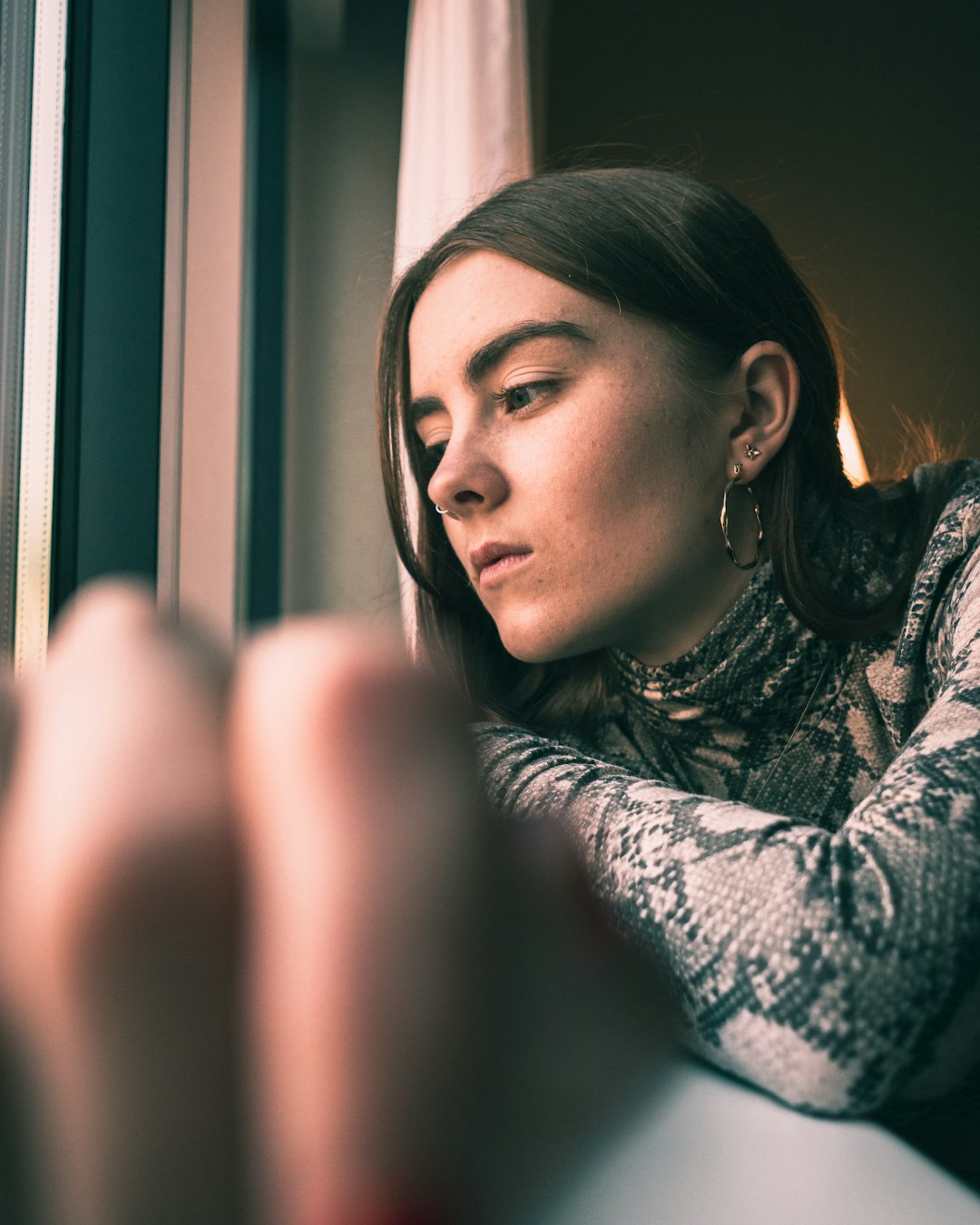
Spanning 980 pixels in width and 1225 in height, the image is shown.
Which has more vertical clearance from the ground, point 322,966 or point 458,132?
point 458,132

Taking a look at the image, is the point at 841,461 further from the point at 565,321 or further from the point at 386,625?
the point at 386,625

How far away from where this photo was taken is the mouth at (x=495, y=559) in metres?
0.88

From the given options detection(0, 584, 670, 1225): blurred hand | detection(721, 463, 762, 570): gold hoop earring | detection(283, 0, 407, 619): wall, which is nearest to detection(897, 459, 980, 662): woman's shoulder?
detection(721, 463, 762, 570): gold hoop earring

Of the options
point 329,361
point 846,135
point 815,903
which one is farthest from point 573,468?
point 846,135

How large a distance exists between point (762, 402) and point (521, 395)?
0.26m

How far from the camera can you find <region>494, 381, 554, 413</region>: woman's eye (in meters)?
0.87

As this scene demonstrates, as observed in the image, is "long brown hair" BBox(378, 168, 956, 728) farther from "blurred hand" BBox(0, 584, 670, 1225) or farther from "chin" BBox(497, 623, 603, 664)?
"blurred hand" BBox(0, 584, 670, 1225)

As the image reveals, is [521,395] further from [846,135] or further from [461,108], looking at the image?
[846,135]

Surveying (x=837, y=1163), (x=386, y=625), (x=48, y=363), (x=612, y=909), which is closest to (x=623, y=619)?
(x=612, y=909)

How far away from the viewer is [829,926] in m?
0.43

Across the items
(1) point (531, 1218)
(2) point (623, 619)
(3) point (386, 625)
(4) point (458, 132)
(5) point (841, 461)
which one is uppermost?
(4) point (458, 132)

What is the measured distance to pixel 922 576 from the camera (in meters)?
0.80

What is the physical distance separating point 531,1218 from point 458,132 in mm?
1671

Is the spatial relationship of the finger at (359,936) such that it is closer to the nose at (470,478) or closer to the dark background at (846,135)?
the nose at (470,478)
